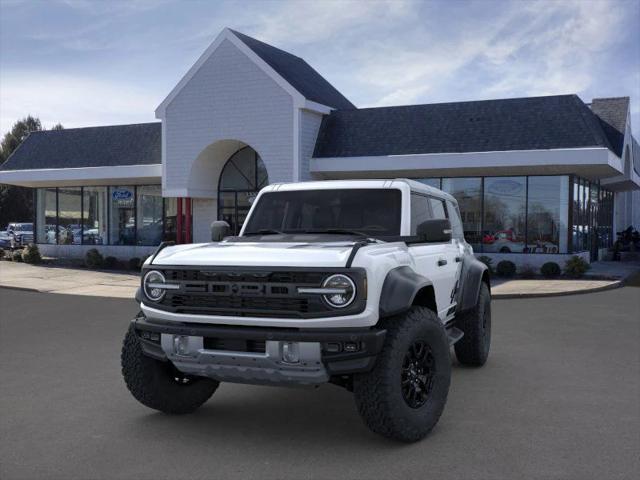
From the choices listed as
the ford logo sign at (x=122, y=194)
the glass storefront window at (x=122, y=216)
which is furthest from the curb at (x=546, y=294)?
the ford logo sign at (x=122, y=194)

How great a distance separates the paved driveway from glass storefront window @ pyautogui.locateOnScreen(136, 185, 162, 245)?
Answer: 1900 cm

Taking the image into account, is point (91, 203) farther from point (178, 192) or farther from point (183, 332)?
point (183, 332)

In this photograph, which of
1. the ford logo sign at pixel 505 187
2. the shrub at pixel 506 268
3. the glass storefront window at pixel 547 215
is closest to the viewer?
the shrub at pixel 506 268

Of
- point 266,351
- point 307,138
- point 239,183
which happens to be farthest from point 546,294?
point 239,183

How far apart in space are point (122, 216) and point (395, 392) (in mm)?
25570

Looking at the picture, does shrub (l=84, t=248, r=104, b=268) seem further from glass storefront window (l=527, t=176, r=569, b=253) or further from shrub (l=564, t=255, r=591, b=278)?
shrub (l=564, t=255, r=591, b=278)

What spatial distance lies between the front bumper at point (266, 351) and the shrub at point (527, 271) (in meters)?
17.6

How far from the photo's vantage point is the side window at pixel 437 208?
7216mm

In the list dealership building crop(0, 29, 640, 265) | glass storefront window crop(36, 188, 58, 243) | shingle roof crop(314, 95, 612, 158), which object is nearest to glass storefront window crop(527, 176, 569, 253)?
dealership building crop(0, 29, 640, 265)

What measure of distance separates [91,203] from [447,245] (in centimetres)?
2536

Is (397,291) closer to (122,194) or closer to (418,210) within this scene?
(418,210)

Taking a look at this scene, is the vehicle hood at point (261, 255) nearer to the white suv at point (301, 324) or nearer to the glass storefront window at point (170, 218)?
the white suv at point (301, 324)

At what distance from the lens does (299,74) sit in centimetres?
2544

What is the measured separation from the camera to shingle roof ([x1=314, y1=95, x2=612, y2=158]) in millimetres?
20641
